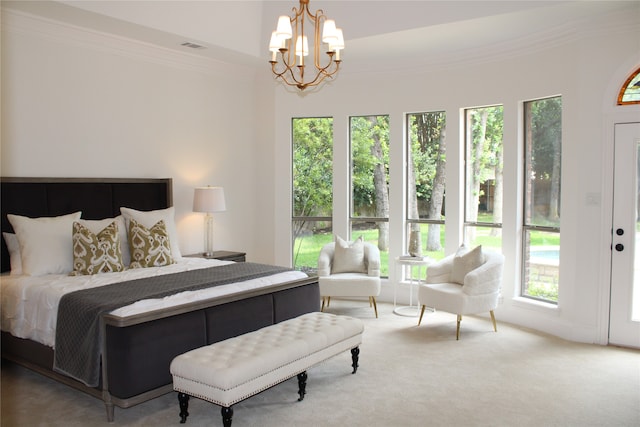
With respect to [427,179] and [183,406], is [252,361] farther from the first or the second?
[427,179]

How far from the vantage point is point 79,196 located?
5160 millimetres

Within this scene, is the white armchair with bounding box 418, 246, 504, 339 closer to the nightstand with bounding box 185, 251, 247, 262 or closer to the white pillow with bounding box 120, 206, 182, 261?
the nightstand with bounding box 185, 251, 247, 262

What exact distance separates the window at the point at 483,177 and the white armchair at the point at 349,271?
1.21 m

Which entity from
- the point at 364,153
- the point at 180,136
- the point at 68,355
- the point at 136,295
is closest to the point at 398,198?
the point at 364,153

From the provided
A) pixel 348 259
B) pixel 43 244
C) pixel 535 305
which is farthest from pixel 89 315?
pixel 535 305

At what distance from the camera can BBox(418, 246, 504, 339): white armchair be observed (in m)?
5.15

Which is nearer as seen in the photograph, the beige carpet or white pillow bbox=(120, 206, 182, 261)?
the beige carpet

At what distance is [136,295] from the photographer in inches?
146

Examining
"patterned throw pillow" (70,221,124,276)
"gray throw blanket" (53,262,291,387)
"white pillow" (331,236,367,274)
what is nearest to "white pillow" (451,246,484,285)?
"white pillow" (331,236,367,274)

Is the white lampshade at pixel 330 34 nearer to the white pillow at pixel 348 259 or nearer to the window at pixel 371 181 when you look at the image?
the white pillow at pixel 348 259

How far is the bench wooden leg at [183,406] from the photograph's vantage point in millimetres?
3344

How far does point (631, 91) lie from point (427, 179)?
8.08 ft

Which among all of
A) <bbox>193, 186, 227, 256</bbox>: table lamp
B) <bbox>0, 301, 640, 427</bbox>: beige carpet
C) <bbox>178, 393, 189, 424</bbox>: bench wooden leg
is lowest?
<bbox>0, 301, 640, 427</bbox>: beige carpet

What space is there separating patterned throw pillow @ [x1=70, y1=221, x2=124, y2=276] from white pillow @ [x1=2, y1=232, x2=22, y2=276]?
460 mm
